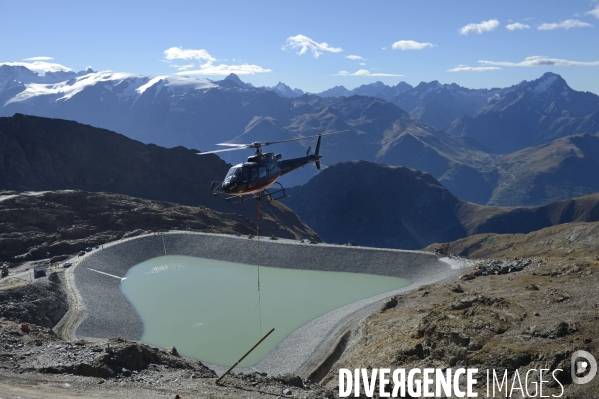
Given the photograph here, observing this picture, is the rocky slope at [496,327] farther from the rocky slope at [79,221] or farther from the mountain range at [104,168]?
the mountain range at [104,168]

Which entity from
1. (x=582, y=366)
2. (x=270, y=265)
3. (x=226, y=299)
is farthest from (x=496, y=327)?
(x=270, y=265)

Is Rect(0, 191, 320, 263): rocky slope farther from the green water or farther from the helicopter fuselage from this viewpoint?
the helicopter fuselage

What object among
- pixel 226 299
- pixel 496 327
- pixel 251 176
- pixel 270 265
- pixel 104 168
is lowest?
pixel 226 299

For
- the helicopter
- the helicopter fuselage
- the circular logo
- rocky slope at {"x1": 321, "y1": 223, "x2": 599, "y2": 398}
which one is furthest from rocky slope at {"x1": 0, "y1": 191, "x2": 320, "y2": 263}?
the circular logo

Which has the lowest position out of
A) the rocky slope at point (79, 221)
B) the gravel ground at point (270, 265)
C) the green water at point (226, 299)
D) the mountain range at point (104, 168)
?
the green water at point (226, 299)

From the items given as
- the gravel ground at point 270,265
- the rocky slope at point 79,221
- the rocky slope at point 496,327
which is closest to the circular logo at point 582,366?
the rocky slope at point 496,327

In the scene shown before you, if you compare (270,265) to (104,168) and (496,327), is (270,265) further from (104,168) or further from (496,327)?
(104,168)
